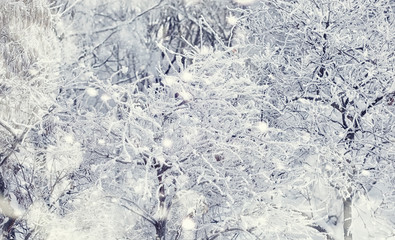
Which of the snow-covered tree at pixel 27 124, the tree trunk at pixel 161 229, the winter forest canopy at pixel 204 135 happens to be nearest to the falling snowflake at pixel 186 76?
the winter forest canopy at pixel 204 135

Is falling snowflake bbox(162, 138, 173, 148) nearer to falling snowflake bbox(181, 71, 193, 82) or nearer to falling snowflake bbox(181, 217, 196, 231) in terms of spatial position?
falling snowflake bbox(181, 71, 193, 82)

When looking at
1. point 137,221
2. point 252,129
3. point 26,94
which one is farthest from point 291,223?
point 26,94

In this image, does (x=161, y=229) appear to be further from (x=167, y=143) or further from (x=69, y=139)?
(x=69, y=139)

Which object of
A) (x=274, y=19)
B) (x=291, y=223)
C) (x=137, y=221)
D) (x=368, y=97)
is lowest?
(x=137, y=221)

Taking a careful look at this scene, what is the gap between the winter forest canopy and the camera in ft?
22.6

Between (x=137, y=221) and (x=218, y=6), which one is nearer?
(x=137, y=221)

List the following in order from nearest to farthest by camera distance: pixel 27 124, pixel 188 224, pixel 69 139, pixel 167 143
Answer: pixel 167 143
pixel 69 139
pixel 188 224
pixel 27 124

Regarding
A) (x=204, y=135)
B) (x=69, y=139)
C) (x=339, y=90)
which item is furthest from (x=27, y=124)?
(x=339, y=90)

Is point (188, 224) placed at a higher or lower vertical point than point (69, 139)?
lower

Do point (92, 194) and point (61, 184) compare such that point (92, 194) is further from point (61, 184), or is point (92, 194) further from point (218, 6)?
point (218, 6)

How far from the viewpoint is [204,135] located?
696cm

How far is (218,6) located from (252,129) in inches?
509

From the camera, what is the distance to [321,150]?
28.5ft

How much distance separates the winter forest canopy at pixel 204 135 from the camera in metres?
6.89
